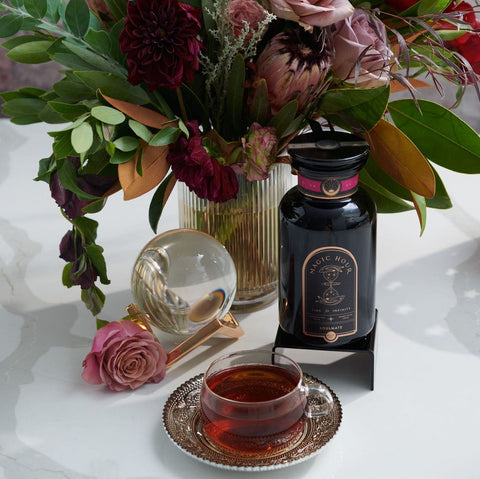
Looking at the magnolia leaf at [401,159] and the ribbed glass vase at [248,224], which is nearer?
the magnolia leaf at [401,159]

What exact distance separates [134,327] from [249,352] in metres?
0.19

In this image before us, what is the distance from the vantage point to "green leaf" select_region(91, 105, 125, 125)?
0.88m

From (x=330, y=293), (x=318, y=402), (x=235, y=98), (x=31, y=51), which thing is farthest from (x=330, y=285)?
(x=31, y=51)

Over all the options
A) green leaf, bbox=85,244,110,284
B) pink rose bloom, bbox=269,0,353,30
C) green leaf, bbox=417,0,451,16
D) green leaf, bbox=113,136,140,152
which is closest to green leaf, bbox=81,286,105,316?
green leaf, bbox=85,244,110,284

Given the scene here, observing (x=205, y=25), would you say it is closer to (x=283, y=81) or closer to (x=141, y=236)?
(x=283, y=81)

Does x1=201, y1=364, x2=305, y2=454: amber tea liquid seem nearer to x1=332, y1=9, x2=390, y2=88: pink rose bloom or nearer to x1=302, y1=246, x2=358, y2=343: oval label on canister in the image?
x1=302, y1=246, x2=358, y2=343: oval label on canister

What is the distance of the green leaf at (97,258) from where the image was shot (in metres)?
1.06

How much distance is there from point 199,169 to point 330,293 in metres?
0.21

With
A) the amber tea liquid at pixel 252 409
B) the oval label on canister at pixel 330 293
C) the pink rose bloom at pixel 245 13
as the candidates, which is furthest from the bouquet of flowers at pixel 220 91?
the amber tea liquid at pixel 252 409

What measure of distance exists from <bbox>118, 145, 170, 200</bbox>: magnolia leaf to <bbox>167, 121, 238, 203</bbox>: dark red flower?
0.5 inches

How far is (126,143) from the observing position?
0.93m

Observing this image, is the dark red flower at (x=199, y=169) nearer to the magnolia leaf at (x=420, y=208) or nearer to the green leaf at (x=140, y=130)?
the green leaf at (x=140, y=130)

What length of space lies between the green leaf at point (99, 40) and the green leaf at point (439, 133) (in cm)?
37

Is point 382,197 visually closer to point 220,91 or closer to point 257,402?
point 220,91
